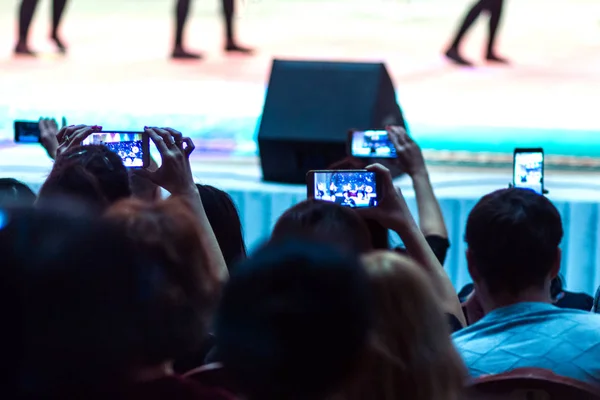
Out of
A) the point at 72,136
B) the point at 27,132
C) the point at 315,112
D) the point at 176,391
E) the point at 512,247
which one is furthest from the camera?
the point at 315,112

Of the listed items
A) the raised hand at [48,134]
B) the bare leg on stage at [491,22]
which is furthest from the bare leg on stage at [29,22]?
the bare leg on stage at [491,22]

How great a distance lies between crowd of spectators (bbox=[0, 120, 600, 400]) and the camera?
2.23 feet

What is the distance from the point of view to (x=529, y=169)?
2.87m

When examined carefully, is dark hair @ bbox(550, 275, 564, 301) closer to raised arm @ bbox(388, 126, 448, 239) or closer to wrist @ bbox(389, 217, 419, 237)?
raised arm @ bbox(388, 126, 448, 239)

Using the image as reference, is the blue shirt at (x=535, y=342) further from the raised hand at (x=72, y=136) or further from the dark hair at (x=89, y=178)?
the raised hand at (x=72, y=136)

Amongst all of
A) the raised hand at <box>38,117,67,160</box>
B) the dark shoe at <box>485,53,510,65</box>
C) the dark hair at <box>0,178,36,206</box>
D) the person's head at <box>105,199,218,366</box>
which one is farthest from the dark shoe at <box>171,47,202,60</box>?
the person's head at <box>105,199,218,366</box>

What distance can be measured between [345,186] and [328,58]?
265 centimetres

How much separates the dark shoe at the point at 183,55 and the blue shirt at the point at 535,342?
11.3ft

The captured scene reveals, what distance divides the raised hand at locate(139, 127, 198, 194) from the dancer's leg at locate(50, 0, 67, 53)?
299cm

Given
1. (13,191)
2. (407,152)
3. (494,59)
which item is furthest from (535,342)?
(494,59)

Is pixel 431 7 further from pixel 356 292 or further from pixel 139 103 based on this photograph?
pixel 356 292

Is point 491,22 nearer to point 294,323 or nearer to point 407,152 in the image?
point 407,152

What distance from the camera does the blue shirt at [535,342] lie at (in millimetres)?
1446

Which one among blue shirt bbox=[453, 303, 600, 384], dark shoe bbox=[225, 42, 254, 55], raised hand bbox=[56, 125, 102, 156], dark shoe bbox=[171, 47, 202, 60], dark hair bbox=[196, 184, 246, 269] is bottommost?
blue shirt bbox=[453, 303, 600, 384]
